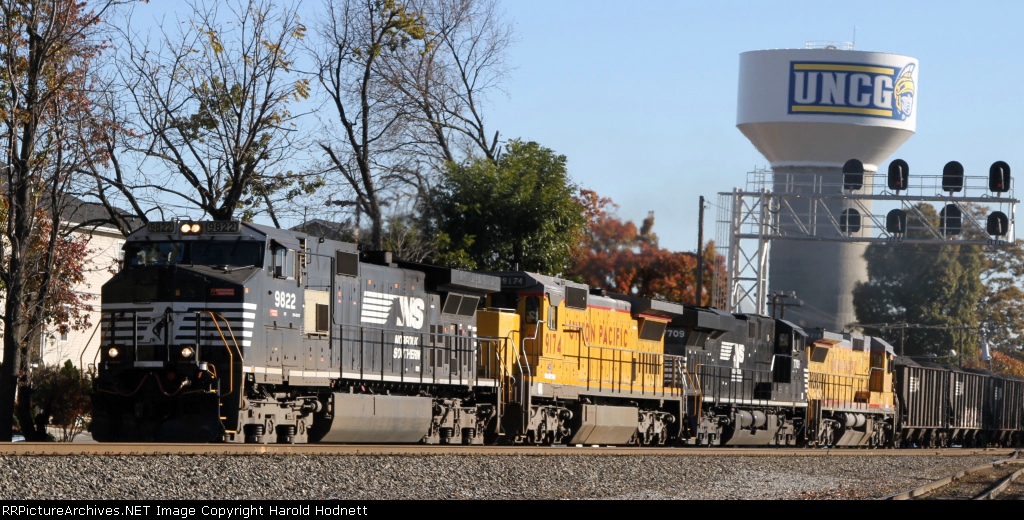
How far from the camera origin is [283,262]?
17.6 metres

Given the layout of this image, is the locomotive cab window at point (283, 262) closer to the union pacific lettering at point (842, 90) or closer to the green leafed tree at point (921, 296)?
the union pacific lettering at point (842, 90)

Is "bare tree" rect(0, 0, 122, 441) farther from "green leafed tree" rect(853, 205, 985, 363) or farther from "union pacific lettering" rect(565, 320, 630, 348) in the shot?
"green leafed tree" rect(853, 205, 985, 363)

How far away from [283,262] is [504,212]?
52.2 feet

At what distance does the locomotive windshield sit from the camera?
1733cm

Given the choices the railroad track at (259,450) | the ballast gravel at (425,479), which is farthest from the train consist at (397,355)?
the ballast gravel at (425,479)

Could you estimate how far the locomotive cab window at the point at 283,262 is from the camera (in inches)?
690

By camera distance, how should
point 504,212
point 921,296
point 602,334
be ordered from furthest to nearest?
point 921,296 < point 504,212 < point 602,334

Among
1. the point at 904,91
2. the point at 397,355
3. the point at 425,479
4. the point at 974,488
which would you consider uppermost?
the point at 904,91

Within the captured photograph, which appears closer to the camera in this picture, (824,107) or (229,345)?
(229,345)

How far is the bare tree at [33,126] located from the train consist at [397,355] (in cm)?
461

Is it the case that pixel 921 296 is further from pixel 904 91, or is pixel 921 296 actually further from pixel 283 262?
pixel 283 262

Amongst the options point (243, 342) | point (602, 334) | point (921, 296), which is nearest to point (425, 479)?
point (243, 342)

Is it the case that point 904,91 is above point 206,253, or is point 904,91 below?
above

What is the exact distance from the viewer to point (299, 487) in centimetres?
1320
